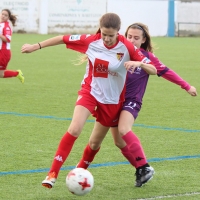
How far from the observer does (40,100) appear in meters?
11.2

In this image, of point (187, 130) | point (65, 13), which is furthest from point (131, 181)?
point (65, 13)

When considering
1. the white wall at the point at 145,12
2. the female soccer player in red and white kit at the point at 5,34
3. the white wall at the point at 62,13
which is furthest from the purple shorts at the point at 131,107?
the white wall at the point at 145,12

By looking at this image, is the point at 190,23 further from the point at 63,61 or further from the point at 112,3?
the point at 63,61

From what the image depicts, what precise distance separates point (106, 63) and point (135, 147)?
31.6 inches

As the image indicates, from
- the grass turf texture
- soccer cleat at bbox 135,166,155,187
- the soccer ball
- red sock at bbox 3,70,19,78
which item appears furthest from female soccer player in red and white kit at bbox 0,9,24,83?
the soccer ball

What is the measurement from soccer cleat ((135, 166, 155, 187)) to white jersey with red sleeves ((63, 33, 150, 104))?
2.18 feet

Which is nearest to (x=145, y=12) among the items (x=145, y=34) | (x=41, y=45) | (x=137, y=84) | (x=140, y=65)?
(x=145, y=34)

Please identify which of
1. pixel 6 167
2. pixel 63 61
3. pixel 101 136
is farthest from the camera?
pixel 63 61

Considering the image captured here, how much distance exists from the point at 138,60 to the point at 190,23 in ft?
109

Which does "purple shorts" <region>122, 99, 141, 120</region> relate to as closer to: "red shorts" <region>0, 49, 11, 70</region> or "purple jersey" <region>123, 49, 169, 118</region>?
"purple jersey" <region>123, 49, 169, 118</region>

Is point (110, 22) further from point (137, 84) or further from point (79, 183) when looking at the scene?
point (79, 183)

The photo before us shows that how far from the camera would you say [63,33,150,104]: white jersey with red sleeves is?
5.50 m

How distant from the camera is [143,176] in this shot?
5.53 meters

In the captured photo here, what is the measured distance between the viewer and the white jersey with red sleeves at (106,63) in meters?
5.50
